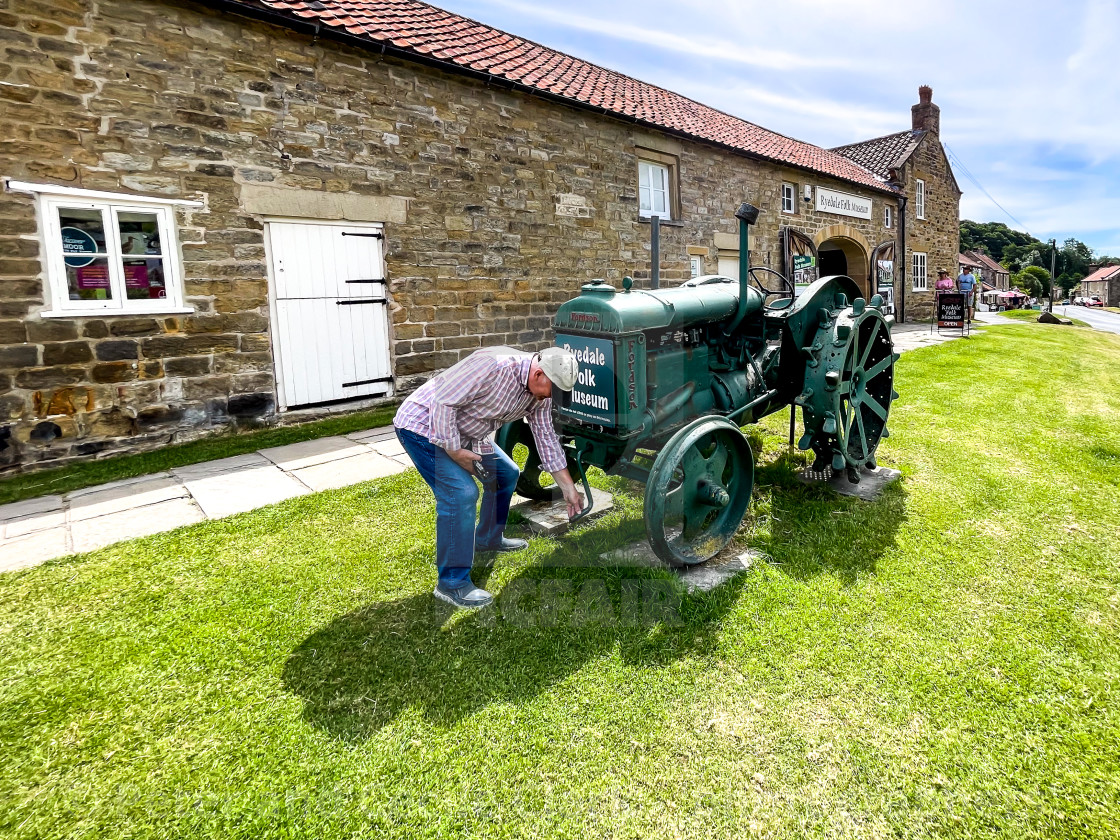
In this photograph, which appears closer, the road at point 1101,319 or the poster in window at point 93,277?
the poster in window at point 93,277

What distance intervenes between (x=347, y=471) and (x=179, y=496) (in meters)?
1.27

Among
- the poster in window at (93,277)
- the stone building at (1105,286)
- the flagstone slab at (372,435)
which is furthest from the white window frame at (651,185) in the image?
the stone building at (1105,286)

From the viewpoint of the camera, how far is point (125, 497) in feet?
15.0

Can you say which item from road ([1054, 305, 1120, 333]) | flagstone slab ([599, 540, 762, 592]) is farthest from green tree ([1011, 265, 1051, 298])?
flagstone slab ([599, 540, 762, 592])

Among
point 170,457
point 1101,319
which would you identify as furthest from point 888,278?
point 1101,319

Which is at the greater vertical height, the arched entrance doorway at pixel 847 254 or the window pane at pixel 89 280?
the arched entrance doorway at pixel 847 254

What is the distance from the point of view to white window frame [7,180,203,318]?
5242 mm

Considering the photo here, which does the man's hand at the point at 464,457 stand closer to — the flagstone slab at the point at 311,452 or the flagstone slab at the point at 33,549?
the flagstone slab at the point at 33,549

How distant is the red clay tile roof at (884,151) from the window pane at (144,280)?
2300cm

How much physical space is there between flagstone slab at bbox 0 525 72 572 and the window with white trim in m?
25.3

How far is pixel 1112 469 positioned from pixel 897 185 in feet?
63.3

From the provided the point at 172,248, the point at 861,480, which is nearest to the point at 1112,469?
the point at 861,480

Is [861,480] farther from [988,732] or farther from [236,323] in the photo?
[236,323]

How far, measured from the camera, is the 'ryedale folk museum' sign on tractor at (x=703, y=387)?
10.5 feet
